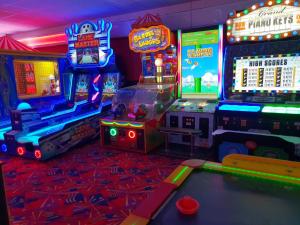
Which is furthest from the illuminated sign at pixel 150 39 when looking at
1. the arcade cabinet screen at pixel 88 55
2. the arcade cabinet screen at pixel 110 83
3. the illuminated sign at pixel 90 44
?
the arcade cabinet screen at pixel 110 83

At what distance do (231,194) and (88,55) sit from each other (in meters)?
4.04

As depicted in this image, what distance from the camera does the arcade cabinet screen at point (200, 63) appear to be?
3674 mm

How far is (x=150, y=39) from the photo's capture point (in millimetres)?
4035

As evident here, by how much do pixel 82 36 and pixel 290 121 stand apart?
3.80 metres

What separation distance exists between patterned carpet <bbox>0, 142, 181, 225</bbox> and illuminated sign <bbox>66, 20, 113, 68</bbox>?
1.74m

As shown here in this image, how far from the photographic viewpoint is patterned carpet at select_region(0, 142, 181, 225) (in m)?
2.40

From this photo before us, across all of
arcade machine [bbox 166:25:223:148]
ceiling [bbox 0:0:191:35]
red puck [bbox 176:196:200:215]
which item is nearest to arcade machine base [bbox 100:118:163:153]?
arcade machine [bbox 166:25:223:148]

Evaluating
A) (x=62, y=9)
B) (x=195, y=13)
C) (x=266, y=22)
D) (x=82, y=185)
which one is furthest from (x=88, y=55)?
(x=266, y=22)

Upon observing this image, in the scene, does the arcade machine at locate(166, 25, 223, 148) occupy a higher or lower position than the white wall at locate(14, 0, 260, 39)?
lower

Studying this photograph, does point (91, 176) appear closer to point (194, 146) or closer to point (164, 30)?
point (194, 146)

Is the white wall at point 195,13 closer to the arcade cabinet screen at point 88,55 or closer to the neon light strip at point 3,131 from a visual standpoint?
the arcade cabinet screen at point 88,55

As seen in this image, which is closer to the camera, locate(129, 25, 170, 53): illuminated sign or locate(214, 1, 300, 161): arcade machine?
locate(214, 1, 300, 161): arcade machine

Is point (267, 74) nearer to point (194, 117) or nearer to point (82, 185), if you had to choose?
point (194, 117)

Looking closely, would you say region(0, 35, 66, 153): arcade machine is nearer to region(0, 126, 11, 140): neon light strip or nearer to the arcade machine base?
region(0, 126, 11, 140): neon light strip
